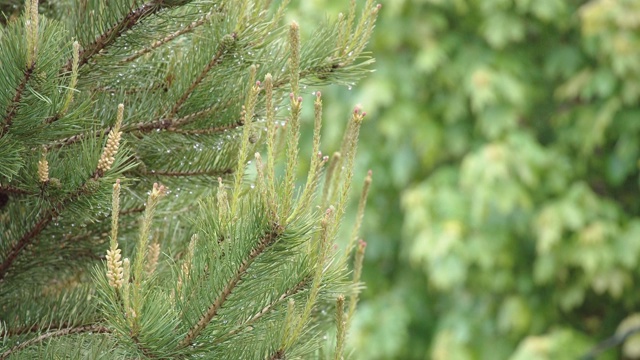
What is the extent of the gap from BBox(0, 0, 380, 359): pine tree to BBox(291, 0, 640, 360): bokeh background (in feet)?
10.7

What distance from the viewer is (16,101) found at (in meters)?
1.34

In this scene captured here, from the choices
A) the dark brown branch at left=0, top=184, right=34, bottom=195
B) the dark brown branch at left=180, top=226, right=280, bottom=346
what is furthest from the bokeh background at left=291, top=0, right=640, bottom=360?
the dark brown branch at left=180, top=226, right=280, bottom=346

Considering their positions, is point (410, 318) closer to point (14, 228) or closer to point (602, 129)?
point (602, 129)

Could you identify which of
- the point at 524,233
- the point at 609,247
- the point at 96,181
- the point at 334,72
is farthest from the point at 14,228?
the point at 524,233

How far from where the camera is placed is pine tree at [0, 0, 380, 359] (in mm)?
1258

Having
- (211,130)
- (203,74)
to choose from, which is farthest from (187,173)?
(203,74)

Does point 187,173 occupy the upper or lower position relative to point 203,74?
lower

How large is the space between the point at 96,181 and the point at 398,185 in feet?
15.2

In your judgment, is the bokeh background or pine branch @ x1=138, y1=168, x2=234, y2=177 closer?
pine branch @ x1=138, y1=168, x2=234, y2=177

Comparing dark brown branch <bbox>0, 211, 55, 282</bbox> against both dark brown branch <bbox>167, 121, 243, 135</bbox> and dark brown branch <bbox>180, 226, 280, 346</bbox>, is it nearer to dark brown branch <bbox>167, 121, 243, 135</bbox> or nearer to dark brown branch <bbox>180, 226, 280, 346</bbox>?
dark brown branch <bbox>167, 121, 243, 135</bbox>

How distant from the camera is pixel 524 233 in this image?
17.5 ft

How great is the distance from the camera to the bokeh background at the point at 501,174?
4.82 metres

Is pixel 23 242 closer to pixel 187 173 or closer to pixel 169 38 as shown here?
pixel 187 173

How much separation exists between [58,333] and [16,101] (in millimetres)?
501
